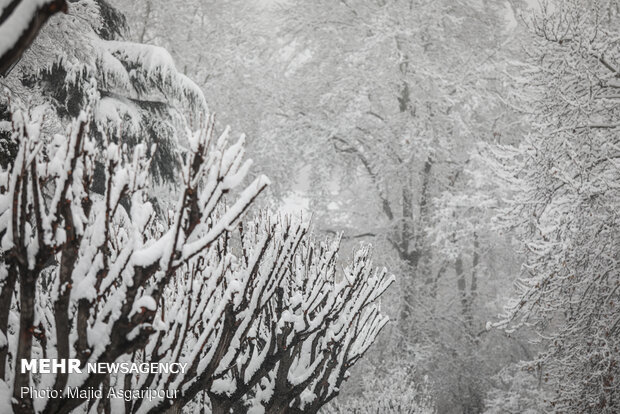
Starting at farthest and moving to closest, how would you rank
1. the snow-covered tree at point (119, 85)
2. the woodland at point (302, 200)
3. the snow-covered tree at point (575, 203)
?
the snow-covered tree at point (119, 85)
the snow-covered tree at point (575, 203)
the woodland at point (302, 200)

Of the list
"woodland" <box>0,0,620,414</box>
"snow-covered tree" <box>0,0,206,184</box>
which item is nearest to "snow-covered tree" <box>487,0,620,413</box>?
"woodland" <box>0,0,620,414</box>

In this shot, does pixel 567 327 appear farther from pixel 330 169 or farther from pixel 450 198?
pixel 330 169

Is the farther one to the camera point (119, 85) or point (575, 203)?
point (119, 85)

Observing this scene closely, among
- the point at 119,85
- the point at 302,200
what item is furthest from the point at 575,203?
Result: the point at 302,200

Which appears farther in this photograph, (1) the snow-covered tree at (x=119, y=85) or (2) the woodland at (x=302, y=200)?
(1) the snow-covered tree at (x=119, y=85)

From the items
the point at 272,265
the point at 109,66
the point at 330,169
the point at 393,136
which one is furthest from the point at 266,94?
the point at 272,265

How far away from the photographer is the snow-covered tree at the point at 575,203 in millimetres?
5230

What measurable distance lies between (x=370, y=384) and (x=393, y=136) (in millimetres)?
5784

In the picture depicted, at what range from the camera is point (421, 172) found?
11195mm

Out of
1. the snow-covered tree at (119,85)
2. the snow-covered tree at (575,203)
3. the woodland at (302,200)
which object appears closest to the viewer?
the woodland at (302,200)

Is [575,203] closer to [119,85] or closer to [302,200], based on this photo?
[119,85]

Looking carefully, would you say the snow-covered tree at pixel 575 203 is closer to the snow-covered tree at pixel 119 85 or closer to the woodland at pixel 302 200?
the woodland at pixel 302 200

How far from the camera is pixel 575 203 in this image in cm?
529

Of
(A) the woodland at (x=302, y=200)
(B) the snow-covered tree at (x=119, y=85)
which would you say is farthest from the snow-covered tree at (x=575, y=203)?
(B) the snow-covered tree at (x=119, y=85)
